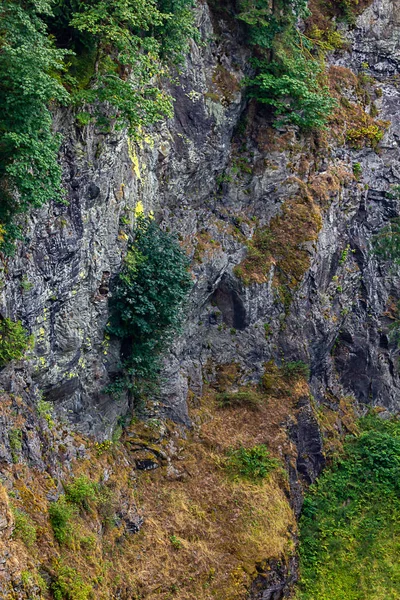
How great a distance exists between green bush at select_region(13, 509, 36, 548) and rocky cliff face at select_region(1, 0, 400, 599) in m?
0.98

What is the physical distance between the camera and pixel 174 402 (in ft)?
46.4

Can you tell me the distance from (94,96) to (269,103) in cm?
784

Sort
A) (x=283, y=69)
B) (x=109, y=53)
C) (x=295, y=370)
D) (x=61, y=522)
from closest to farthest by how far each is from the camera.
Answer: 1. (x=61, y=522)
2. (x=109, y=53)
3. (x=295, y=370)
4. (x=283, y=69)

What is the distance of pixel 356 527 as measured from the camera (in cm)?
1537

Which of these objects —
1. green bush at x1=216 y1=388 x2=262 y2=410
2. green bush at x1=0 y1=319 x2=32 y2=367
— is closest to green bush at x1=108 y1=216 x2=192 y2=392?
green bush at x1=0 y1=319 x2=32 y2=367

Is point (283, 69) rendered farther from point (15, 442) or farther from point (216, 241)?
point (15, 442)

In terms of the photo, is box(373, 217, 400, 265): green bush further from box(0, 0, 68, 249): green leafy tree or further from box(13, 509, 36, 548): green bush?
box(13, 509, 36, 548): green bush

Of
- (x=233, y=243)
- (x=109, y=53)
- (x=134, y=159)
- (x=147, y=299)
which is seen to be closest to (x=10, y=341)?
(x=147, y=299)

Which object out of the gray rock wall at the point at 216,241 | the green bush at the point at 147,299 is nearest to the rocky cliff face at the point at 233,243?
the gray rock wall at the point at 216,241

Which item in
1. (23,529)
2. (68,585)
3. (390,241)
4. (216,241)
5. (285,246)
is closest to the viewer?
(23,529)

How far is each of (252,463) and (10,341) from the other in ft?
24.8

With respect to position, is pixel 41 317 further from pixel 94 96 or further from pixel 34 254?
pixel 94 96

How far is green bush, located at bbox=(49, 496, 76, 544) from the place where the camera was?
928 centimetres

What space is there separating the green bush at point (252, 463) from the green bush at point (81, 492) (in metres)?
4.48
